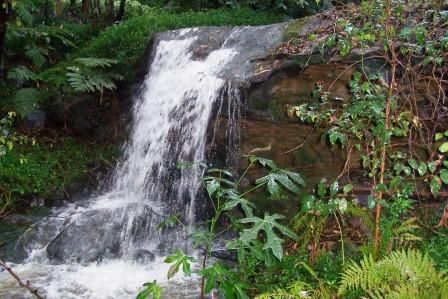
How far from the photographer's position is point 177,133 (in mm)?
6398

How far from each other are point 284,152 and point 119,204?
2449 mm

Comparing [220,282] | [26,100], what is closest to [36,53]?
[26,100]

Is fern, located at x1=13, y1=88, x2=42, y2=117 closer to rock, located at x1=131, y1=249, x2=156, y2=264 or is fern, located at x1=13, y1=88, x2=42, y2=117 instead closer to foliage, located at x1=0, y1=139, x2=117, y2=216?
foliage, located at x1=0, y1=139, x2=117, y2=216

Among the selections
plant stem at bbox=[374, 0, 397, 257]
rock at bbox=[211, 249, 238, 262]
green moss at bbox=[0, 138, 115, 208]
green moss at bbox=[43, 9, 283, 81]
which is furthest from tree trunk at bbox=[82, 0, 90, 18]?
plant stem at bbox=[374, 0, 397, 257]

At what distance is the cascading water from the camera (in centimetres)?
483

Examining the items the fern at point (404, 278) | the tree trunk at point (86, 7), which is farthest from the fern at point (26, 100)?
the fern at point (404, 278)

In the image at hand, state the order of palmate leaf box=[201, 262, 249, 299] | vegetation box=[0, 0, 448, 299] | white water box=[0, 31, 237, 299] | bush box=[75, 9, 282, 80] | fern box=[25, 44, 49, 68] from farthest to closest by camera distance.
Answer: bush box=[75, 9, 282, 80]
fern box=[25, 44, 49, 68]
white water box=[0, 31, 237, 299]
vegetation box=[0, 0, 448, 299]
palmate leaf box=[201, 262, 249, 299]

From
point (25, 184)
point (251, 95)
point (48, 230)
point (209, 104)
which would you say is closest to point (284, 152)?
point (251, 95)

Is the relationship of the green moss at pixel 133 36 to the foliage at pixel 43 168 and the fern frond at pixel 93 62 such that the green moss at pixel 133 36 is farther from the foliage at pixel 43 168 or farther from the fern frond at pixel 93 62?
the foliage at pixel 43 168

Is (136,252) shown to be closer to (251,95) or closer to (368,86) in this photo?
(251,95)

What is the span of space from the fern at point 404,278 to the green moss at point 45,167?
4.69 meters

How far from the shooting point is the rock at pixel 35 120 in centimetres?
772

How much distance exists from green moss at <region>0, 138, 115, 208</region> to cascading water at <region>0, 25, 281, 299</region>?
0.45 metres

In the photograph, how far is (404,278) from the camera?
300cm
